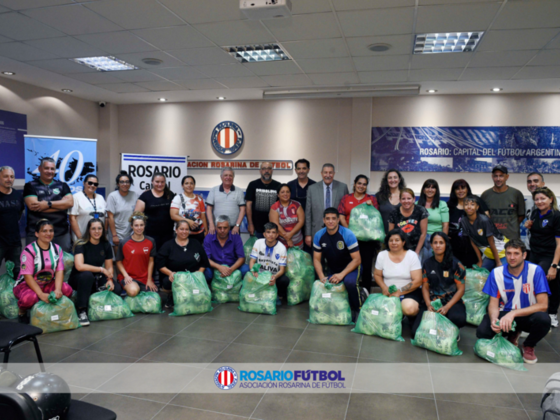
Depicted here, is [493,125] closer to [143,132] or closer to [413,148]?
[413,148]

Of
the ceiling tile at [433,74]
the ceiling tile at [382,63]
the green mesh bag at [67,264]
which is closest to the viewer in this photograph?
the green mesh bag at [67,264]

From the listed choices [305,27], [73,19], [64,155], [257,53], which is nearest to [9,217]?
[64,155]

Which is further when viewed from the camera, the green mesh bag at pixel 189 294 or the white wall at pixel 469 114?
the white wall at pixel 469 114

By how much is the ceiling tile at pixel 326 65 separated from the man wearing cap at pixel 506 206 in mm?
2261

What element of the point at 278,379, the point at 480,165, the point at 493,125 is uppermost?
the point at 493,125

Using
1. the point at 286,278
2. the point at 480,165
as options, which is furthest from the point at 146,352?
the point at 480,165

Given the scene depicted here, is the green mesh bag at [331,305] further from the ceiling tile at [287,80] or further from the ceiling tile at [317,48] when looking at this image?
the ceiling tile at [287,80]

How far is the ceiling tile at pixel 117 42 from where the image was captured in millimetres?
4320

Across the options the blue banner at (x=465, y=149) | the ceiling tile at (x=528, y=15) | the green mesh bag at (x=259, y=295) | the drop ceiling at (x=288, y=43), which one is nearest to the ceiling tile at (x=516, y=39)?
the drop ceiling at (x=288, y=43)

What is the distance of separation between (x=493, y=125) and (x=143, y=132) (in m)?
6.71

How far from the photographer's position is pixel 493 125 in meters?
6.77

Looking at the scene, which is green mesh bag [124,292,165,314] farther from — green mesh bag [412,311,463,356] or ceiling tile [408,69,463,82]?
ceiling tile [408,69,463,82]

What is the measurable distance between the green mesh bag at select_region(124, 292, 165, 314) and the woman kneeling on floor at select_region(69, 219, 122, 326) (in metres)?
0.22

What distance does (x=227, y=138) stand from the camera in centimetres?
782
